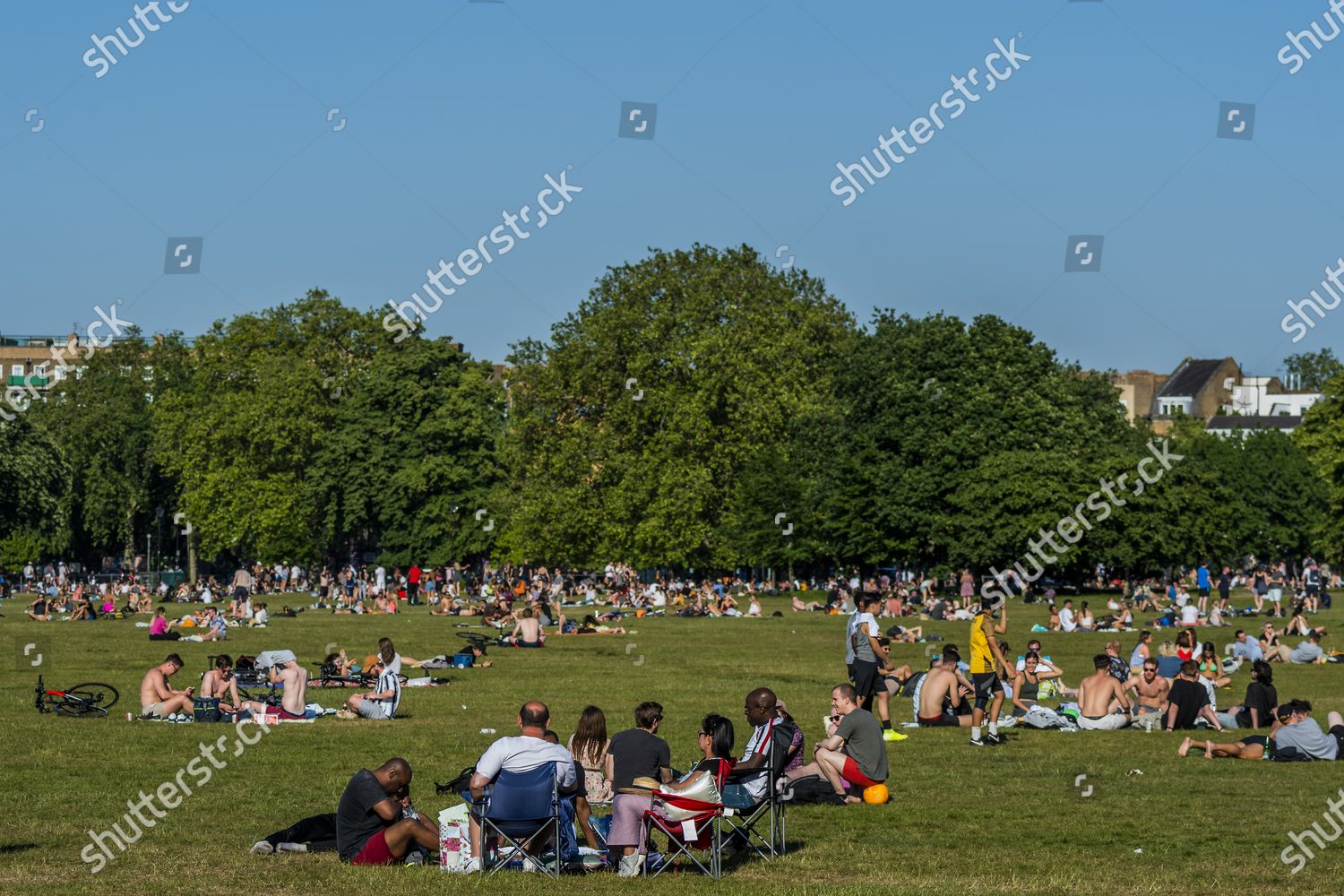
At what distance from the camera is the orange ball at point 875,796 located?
683 inches

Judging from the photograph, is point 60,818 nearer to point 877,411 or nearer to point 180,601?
point 180,601

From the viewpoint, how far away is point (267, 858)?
1380 centimetres

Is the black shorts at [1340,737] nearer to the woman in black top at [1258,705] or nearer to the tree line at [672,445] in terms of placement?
the woman in black top at [1258,705]

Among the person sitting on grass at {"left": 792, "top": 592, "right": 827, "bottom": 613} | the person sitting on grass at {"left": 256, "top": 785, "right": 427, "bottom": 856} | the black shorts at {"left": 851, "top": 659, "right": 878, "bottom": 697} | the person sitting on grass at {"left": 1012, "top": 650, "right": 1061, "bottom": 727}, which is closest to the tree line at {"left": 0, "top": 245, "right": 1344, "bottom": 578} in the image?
the person sitting on grass at {"left": 792, "top": 592, "right": 827, "bottom": 613}

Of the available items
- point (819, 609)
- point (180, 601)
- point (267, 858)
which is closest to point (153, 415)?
point (180, 601)

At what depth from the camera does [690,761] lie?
19578 mm

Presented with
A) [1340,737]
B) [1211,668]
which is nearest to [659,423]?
[1211,668]

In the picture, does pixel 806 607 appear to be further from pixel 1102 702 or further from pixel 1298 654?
pixel 1102 702

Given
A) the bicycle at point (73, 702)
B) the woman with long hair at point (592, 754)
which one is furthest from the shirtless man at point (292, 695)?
the woman with long hair at point (592, 754)

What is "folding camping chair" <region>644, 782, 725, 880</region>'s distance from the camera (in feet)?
44.6

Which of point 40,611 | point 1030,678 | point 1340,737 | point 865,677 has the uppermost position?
point 40,611

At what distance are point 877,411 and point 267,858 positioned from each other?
6390 cm

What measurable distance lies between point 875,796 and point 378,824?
550cm

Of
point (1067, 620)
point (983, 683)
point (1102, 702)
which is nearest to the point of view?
point (983, 683)
